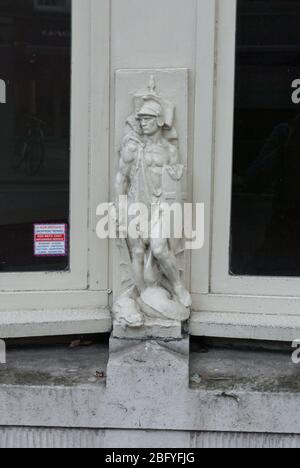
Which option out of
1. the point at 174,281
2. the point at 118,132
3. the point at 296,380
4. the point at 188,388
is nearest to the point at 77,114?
the point at 118,132

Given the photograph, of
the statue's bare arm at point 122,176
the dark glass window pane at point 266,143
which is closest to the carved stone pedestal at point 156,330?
the dark glass window pane at point 266,143

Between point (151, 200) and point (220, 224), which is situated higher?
point (151, 200)

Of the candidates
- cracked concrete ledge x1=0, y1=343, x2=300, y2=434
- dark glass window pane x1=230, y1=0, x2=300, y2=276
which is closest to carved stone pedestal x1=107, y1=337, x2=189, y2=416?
cracked concrete ledge x1=0, y1=343, x2=300, y2=434

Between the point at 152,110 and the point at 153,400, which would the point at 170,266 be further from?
the point at 152,110

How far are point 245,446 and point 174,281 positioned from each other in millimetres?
1040

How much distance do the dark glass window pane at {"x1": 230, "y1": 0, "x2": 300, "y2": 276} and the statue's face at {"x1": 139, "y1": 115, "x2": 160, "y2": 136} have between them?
571 mm

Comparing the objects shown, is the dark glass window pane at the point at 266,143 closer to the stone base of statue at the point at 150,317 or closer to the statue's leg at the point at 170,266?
the statue's leg at the point at 170,266

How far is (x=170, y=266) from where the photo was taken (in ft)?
13.3

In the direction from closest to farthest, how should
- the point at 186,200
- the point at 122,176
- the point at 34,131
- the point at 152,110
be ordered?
the point at 152,110
the point at 122,176
the point at 186,200
the point at 34,131

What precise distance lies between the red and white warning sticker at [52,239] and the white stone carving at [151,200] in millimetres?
446

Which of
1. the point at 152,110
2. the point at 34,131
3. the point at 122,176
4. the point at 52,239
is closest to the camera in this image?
the point at 152,110

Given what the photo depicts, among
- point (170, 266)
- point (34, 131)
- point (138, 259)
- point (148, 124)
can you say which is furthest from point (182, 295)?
point (34, 131)

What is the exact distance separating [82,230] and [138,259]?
0.45 meters

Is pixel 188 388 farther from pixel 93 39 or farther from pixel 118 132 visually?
pixel 93 39
